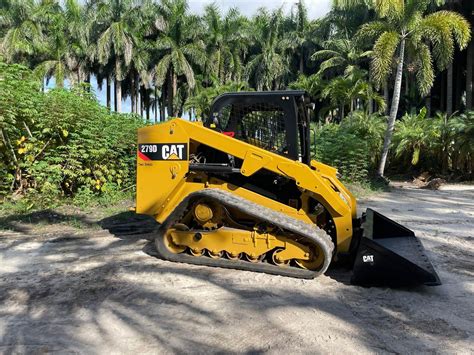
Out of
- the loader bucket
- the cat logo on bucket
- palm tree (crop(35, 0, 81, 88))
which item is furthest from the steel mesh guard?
palm tree (crop(35, 0, 81, 88))

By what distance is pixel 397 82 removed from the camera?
1875 cm

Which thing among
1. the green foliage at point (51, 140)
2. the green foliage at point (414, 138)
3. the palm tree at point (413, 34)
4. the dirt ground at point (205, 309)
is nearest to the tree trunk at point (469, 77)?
the green foliage at point (414, 138)

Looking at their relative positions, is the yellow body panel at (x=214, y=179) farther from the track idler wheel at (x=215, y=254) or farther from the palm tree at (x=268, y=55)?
the palm tree at (x=268, y=55)

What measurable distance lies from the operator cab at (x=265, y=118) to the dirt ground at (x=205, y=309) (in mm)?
1660

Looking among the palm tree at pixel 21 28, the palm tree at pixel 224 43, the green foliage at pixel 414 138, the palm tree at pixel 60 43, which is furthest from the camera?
the palm tree at pixel 224 43

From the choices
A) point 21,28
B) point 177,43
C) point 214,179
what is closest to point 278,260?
point 214,179

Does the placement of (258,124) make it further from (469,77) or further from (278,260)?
(469,77)

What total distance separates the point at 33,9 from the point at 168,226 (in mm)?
40485

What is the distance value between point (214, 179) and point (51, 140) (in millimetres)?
5710

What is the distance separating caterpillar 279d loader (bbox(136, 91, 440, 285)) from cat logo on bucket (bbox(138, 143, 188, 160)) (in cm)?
1

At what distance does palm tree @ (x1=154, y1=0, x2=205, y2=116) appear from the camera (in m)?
40.4

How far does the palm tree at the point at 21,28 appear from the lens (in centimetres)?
3669

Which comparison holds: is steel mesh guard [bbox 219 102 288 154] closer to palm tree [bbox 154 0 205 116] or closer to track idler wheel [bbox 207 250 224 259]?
track idler wheel [bbox 207 250 224 259]

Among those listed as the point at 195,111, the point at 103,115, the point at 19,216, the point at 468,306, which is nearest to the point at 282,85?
the point at 195,111
